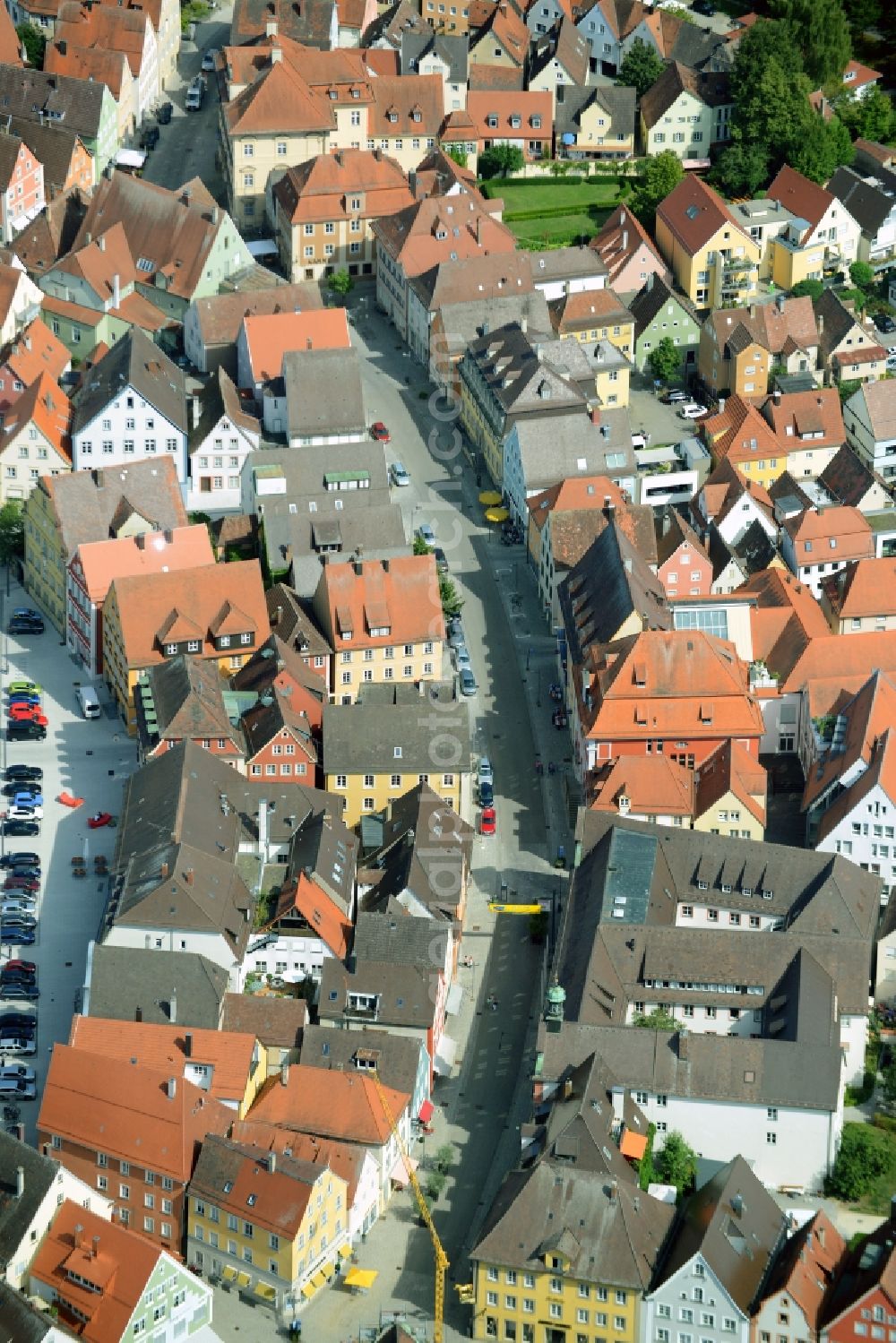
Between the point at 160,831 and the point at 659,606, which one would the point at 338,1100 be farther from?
the point at 659,606

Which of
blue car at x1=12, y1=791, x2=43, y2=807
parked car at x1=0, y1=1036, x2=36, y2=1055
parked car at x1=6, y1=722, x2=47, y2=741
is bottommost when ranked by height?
parked car at x1=0, y1=1036, x2=36, y2=1055

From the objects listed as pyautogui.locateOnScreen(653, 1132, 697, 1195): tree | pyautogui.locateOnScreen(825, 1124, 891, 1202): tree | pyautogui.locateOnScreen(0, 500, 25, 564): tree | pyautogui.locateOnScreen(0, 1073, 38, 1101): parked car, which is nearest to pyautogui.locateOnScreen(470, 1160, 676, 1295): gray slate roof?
pyautogui.locateOnScreen(653, 1132, 697, 1195): tree

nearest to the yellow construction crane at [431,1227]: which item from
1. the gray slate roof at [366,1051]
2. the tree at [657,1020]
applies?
the gray slate roof at [366,1051]

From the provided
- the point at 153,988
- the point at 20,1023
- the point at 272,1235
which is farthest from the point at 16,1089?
the point at 272,1235

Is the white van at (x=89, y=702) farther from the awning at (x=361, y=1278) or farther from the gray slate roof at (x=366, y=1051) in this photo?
the awning at (x=361, y=1278)

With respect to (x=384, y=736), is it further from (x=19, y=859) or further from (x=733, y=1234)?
(x=733, y=1234)

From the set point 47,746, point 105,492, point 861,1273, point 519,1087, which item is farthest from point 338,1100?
point 105,492

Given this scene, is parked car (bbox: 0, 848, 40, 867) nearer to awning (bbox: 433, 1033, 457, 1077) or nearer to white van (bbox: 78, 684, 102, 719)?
white van (bbox: 78, 684, 102, 719)
